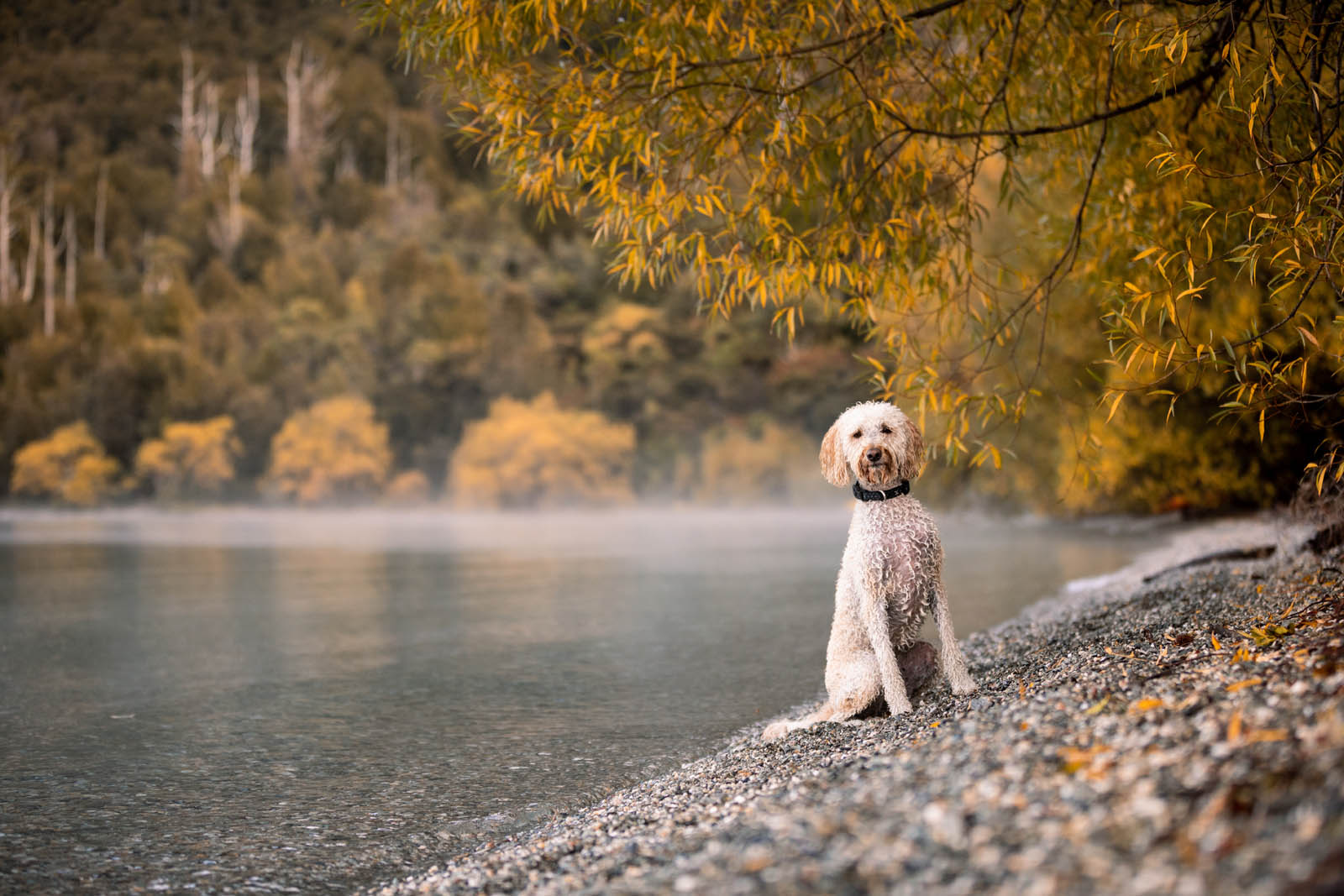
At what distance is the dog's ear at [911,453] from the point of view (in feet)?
21.5

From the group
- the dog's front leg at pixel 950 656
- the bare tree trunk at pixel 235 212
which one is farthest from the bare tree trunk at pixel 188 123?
the dog's front leg at pixel 950 656

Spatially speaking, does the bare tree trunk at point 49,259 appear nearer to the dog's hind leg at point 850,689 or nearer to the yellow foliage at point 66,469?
the yellow foliage at point 66,469

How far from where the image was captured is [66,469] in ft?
234

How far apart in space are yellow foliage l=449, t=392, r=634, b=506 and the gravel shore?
58813 mm

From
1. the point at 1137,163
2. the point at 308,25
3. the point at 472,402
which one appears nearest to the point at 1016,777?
the point at 1137,163

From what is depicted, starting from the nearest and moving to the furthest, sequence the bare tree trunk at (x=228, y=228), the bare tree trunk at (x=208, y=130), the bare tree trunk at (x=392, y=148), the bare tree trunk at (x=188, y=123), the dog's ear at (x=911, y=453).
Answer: the dog's ear at (x=911, y=453), the bare tree trunk at (x=228, y=228), the bare tree trunk at (x=188, y=123), the bare tree trunk at (x=208, y=130), the bare tree trunk at (x=392, y=148)

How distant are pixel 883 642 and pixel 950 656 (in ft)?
1.41

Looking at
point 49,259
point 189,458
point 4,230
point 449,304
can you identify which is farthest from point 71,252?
point 449,304

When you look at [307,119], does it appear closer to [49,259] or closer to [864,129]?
[49,259]

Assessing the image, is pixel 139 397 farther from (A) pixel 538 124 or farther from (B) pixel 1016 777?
(B) pixel 1016 777

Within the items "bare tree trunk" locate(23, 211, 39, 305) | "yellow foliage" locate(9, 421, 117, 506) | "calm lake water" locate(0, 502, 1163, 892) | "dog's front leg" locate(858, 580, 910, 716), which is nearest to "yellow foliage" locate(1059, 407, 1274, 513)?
"calm lake water" locate(0, 502, 1163, 892)

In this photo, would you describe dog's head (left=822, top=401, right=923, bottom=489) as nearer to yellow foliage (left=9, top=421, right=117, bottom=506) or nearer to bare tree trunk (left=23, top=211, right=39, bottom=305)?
yellow foliage (left=9, top=421, right=117, bottom=506)

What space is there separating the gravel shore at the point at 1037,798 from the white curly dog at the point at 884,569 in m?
0.25

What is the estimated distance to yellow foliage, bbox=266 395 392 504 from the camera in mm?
69938
